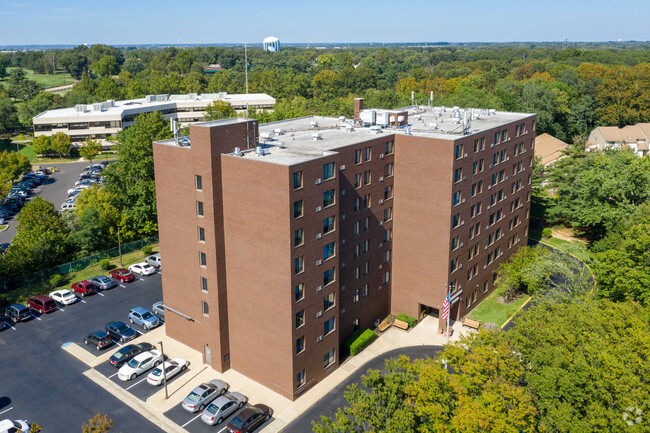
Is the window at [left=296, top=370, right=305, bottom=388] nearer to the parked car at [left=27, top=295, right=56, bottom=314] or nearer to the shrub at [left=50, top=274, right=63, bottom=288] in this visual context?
the parked car at [left=27, top=295, right=56, bottom=314]

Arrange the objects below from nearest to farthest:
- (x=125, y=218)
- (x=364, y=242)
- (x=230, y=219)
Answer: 1. (x=230, y=219)
2. (x=364, y=242)
3. (x=125, y=218)

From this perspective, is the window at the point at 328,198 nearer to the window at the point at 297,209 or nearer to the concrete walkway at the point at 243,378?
the window at the point at 297,209

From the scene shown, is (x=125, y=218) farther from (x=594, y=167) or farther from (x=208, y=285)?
(x=594, y=167)

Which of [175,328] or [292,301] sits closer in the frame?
[292,301]

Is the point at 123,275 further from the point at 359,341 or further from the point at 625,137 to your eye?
the point at 625,137

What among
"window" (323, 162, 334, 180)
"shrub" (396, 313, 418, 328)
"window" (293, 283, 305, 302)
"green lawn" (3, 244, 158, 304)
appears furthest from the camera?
"green lawn" (3, 244, 158, 304)

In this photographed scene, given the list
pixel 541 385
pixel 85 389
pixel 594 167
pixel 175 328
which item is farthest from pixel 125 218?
pixel 594 167

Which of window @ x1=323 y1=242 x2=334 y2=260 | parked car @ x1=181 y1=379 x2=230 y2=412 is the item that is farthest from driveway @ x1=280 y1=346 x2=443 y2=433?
window @ x1=323 y1=242 x2=334 y2=260

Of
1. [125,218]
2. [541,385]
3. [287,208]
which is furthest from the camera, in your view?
[125,218]
